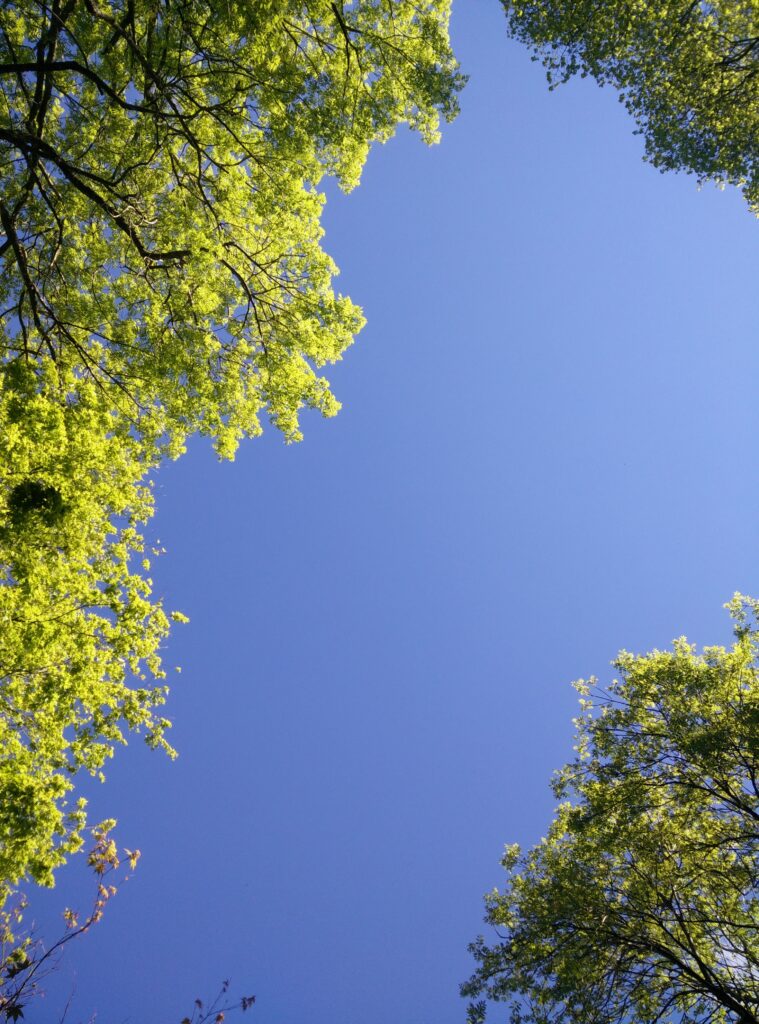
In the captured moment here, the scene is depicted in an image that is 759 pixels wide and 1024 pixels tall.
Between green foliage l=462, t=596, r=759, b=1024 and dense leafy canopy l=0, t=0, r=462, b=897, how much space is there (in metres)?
10.2

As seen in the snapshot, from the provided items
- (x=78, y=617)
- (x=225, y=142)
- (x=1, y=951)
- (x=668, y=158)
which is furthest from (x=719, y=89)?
(x=1, y=951)

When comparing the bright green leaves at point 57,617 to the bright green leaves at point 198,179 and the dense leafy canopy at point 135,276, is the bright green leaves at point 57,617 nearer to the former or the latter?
the dense leafy canopy at point 135,276

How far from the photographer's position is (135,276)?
14547mm

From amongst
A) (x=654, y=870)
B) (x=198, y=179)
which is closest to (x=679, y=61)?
(x=198, y=179)

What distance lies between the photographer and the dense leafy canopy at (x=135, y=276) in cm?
893

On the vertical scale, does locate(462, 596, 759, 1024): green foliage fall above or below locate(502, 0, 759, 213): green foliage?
below

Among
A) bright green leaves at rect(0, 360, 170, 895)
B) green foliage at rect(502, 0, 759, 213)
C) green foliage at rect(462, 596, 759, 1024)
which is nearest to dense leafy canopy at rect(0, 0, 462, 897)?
bright green leaves at rect(0, 360, 170, 895)

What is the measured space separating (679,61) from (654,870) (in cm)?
1667

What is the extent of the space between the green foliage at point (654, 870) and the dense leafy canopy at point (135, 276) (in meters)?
10.2

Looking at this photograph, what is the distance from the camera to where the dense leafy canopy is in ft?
29.3

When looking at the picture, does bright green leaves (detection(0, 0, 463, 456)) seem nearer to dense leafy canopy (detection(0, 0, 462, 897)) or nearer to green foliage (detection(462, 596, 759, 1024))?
dense leafy canopy (detection(0, 0, 462, 897))

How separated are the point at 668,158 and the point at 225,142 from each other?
31.1 ft

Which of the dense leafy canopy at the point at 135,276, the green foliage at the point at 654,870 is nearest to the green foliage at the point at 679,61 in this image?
the dense leafy canopy at the point at 135,276

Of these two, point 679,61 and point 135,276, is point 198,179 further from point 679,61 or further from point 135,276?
point 679,61
